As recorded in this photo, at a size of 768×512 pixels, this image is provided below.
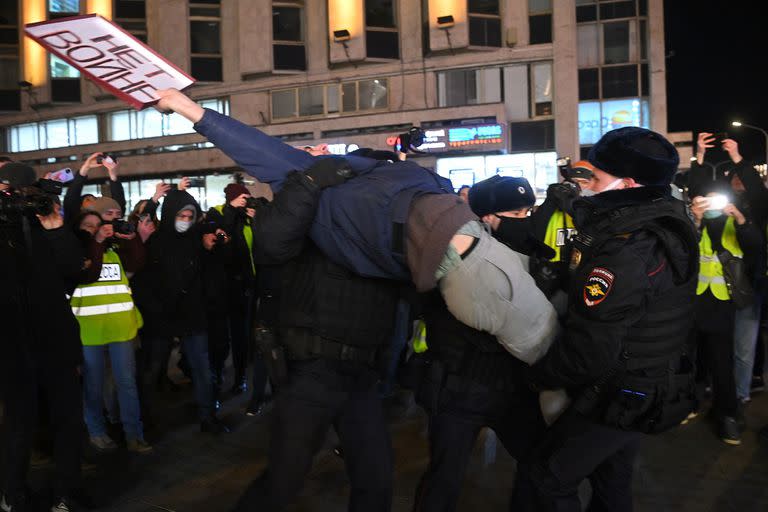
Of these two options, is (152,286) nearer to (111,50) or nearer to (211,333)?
(211,333)

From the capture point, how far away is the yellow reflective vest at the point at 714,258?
507 cm

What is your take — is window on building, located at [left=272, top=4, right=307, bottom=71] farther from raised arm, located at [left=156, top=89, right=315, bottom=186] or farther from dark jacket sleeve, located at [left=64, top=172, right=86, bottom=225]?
raised arm, located at [left=156, top=89, right=315, bottom=186]

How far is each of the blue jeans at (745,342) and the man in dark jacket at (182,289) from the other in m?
4.48

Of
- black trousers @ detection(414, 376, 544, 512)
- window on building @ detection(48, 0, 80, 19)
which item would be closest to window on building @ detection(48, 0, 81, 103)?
window on building @ detection(48, 0, 80, 19)

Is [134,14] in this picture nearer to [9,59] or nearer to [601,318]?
[9,59]

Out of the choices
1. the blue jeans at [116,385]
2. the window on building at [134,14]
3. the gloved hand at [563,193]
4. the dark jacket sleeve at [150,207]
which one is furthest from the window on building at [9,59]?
the gloved hand at [563,193]

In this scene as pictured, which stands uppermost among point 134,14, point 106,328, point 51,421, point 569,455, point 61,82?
point 134,14

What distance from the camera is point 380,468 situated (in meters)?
2.76

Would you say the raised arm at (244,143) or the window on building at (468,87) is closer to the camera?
the raised arm at (244,143)

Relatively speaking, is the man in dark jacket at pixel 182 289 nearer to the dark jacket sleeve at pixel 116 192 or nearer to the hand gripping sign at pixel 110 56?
the dark jacket sleeve at pixel 116 192

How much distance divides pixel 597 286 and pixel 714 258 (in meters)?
3.42

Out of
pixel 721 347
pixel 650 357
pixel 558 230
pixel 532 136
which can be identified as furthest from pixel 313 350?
pixel 532 136

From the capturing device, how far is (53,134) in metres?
33.5

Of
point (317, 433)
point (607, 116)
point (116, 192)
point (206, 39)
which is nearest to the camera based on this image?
point (317, 433)
